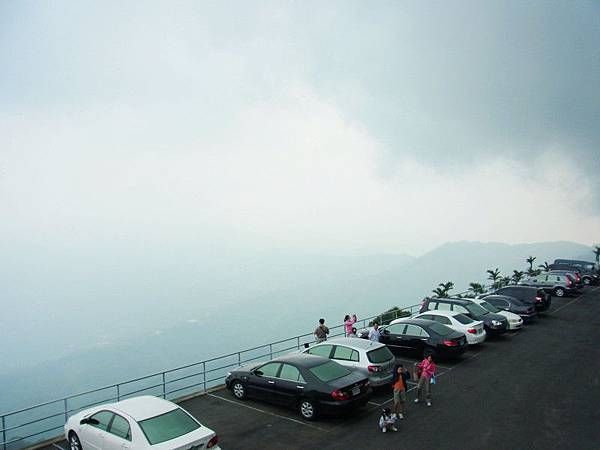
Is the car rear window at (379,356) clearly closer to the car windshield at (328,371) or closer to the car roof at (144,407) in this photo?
the car windshield at (328,371)

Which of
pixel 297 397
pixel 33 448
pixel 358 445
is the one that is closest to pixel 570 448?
pixel 358 445

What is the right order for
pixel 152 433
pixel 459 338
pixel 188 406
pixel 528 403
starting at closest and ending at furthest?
pixel 152 433 → pixel 528 403 → pixel 188 406 → pixel 459 338

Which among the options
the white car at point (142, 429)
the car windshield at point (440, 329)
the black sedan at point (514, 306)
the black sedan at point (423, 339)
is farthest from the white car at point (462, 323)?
the white car at point (142, 429)

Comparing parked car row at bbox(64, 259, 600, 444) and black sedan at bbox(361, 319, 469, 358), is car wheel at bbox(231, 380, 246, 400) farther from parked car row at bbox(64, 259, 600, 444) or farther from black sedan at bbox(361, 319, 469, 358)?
black sedan at bbox(361, 319, 469, 358)

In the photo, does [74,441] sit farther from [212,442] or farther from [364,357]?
[364,357]

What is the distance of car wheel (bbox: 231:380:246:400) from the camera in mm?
14511

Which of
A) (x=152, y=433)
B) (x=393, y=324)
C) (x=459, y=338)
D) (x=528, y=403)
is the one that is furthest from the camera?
(x=393, y=324)

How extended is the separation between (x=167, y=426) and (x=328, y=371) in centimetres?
487

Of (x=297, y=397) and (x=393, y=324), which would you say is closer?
(x=297, y=397)

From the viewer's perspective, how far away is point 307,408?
41.1 ft

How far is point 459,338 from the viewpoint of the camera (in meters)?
17.3

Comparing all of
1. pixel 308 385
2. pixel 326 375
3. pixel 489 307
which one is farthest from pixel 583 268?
pixel 308 385

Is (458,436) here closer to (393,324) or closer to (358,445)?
(358,445)

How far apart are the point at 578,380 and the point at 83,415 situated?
14580mm
